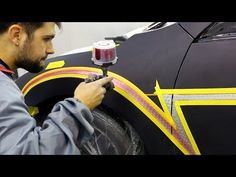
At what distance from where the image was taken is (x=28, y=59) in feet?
5.74

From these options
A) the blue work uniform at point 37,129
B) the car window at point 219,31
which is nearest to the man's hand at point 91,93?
the blue work uniform at point 37,129

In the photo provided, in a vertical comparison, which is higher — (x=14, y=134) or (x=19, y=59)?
(x=19, y=59)

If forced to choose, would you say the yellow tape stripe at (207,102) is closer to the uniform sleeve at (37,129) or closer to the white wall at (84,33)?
the uniform sleeve at (37,129)

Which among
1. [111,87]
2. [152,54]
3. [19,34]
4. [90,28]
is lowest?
[90,28]

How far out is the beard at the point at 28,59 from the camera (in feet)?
5.63

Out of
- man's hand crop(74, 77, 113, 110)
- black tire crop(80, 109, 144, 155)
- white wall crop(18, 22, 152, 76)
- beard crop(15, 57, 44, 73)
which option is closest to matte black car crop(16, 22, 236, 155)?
black tire crop(80, 109, 144, 155)

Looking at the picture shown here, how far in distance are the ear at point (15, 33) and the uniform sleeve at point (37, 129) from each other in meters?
0.17

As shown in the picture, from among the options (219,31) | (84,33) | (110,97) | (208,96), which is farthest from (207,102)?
(84,33)
